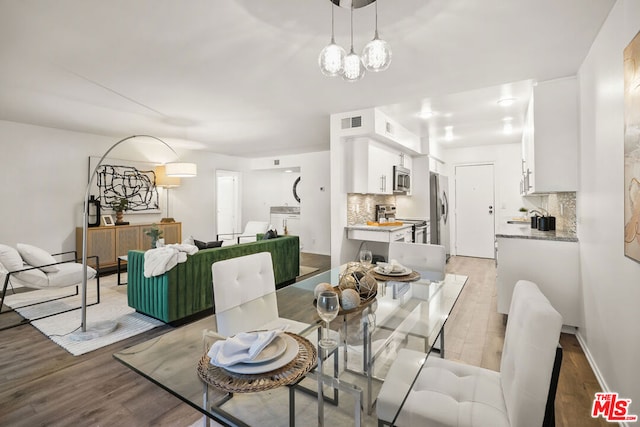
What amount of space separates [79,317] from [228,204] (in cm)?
528

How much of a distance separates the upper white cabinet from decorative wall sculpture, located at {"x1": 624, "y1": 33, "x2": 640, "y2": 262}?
4.80 feet

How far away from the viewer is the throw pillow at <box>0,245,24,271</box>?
304 cm

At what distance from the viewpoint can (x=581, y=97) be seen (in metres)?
2.78

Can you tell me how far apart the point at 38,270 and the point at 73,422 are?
2.28 m

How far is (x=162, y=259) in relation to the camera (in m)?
2.97

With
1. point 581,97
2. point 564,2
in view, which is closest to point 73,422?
point 564,2

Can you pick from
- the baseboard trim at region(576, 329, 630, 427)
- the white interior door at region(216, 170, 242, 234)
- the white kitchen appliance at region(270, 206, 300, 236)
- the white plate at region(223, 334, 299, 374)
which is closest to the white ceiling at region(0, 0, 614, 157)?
the white plate at region(223, 334, 299, 374)

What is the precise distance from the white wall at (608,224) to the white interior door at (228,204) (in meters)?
7.20

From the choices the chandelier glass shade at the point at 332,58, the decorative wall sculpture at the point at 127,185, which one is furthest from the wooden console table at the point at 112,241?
the chandelier glass shade at the point at 332,58

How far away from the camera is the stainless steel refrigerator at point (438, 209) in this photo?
6.02m

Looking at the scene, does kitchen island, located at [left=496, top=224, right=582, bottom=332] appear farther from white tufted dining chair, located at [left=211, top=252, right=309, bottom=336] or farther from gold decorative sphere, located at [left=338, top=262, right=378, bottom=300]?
white tufted dining chair, located at [left=211, top=252, right=309, bottom=336]

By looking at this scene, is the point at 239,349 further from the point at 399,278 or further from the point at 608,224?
the point at 608,224

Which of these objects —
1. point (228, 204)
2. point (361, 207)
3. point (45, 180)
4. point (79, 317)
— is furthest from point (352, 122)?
point (228, 204)

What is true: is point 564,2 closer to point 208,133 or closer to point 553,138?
point 553,138
